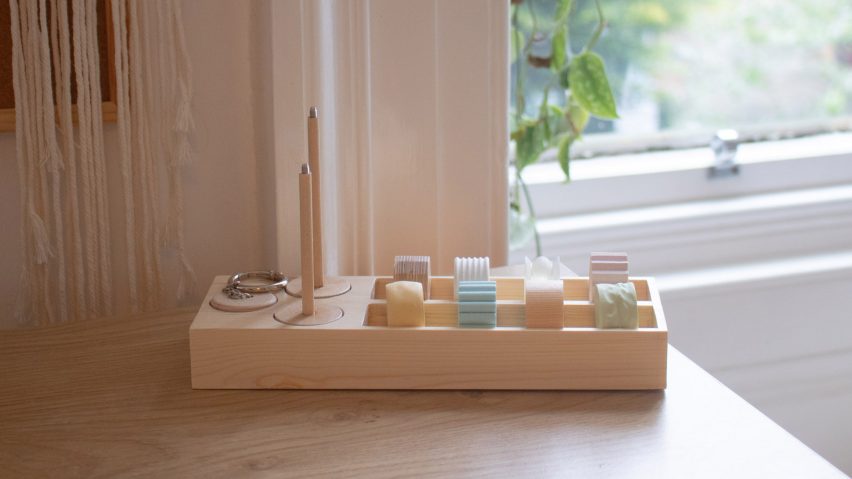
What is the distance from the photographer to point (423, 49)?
1067 mm

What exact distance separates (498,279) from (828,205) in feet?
3.03

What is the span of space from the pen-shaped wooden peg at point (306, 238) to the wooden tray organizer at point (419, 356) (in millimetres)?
32

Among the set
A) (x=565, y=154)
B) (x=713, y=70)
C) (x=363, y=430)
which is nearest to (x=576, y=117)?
(x=565, y=154)

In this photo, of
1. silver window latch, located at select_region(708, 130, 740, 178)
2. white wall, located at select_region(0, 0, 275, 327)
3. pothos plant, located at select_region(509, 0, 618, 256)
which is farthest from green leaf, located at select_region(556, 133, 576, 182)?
white wall, located at select_region(0, 0, 275, 327)

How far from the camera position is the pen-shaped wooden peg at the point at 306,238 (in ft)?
2.69

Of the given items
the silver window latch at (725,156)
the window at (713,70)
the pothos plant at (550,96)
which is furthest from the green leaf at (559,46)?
the silver window latch at (725,156)

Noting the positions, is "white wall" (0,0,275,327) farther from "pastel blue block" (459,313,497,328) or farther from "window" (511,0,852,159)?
"window" (511,0,852,159)

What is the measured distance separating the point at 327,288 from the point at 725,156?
37.3 inches

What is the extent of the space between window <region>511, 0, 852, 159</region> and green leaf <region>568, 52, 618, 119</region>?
27 cm

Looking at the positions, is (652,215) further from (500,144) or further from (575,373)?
(575,373)

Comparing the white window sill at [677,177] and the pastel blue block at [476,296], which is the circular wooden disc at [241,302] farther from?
the white window sill at [677,177]

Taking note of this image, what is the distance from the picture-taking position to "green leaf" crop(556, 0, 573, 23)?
53.4 inches

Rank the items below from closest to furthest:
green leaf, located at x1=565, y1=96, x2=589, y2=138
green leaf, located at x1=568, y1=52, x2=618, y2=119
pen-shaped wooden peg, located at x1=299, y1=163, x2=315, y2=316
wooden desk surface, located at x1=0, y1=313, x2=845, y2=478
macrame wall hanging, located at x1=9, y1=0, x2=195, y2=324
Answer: wooden desk surface, located at x1=0, y1=313, x2=845, y2=478
pen-shaped wooden peg, located at x1=299, y1=163, x2=315, y2=316
macrame wall hanging, located at x1=9, y1=0, x2=195, y2=324
green leaf, located at x1=568, y1=52, x2=618, y2=119
green leaf, located at x1=565, y1=96, x2=589, y2=138

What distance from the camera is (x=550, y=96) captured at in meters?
1.59
